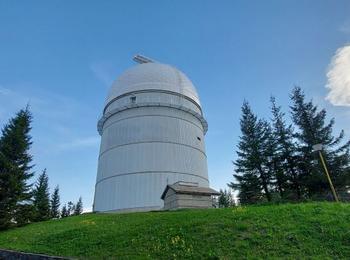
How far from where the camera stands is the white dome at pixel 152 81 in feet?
100

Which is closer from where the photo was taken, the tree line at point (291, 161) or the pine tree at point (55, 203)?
the tree line at point (291, 161)

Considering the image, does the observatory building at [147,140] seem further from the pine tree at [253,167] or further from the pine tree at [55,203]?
the pine tree at [55,203]

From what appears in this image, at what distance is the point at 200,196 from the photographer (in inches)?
849

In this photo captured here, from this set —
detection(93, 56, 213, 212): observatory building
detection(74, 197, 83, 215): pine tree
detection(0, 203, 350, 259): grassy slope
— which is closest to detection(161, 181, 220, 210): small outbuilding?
detection(93, 56, 213, 212): observatory building

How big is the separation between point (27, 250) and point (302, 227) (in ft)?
33.8

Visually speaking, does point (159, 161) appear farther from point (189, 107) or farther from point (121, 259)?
point (121, 259)

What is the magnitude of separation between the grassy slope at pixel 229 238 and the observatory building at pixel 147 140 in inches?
502

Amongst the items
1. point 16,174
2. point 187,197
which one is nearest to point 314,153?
point 187,197

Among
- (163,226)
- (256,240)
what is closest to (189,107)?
(163,226)

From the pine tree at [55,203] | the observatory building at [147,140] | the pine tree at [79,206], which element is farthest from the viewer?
the pine tree at [79,206]

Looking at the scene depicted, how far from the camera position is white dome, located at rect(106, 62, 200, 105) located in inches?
1200

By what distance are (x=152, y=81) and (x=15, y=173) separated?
15.8 m

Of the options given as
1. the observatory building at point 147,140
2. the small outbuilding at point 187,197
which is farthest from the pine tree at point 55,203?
the small outbuilding at point 187,197

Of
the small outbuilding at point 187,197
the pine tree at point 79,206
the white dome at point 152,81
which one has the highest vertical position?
the white dome at point 152,81
